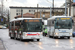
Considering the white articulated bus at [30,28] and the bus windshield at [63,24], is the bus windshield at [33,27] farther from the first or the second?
the bus windshield at [63,24]

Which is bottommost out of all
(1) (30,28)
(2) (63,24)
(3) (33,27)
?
(1) (30,28)

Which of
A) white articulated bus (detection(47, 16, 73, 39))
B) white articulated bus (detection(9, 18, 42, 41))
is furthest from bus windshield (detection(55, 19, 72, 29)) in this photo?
white articulated bus (detection(9, 18, 42, 41))

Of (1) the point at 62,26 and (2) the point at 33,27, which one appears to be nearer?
(2) the point at 33,27

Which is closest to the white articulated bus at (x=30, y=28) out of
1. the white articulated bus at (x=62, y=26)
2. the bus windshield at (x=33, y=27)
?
the bus windshield at (x=33, y=27)

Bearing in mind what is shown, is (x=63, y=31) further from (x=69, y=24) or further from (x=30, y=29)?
(x=30, y=29)

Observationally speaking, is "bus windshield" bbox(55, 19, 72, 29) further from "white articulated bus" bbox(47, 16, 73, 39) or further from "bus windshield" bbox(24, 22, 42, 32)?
"bus windshield" bbox(24, 22, 42, 32)

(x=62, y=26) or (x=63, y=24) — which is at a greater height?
(x=63, y=24)

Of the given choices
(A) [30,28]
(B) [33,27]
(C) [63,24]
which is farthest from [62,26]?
(A) [30,28]

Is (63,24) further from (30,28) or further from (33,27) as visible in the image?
(30,28)

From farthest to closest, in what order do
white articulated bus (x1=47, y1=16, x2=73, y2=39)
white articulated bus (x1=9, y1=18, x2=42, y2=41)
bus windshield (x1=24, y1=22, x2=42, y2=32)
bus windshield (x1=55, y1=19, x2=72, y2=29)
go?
bus windshield (x1=55, y1=19, x2=72, y2=29), white articulated bus (x1=47, y1=16, x2=73, y2=39), bus windshield (x1=24, y1=22, x2=42, y2=32), white articulated bus (x1=9, y1=18, x2=42, y2=41)

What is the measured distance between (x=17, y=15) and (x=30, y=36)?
413ft

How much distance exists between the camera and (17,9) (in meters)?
146

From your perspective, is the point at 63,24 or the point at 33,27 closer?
the point at 33,27

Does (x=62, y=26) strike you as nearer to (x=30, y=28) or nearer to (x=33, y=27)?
(x=33, y=27)
